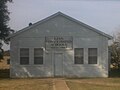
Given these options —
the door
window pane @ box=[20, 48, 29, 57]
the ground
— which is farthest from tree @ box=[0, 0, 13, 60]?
the ground

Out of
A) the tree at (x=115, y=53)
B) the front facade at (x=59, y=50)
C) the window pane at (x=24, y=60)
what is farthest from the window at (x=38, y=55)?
the tree at (x=115, y=53)

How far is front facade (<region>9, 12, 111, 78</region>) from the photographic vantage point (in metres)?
40.3

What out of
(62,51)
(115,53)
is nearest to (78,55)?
(62,51)

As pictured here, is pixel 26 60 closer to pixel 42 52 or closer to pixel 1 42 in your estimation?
pixel 42 52

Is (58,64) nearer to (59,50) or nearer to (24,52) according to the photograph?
(59,50)

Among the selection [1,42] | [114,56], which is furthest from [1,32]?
[114,56]

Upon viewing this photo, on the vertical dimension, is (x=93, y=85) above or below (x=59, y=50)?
below

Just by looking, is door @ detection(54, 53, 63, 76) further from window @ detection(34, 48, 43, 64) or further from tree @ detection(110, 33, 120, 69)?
tree @ detection(110, 33, 120, 69)

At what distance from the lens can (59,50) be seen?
4044cm

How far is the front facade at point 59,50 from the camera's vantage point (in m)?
40.3

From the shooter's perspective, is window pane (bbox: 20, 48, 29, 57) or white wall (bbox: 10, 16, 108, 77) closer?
white wall (bbox: 10, 16, 108, 77)

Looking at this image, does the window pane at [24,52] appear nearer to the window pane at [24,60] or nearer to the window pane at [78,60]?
the window pane at [24,60]

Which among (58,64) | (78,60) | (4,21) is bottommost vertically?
(58,64)

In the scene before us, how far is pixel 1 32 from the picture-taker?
44594 mm
